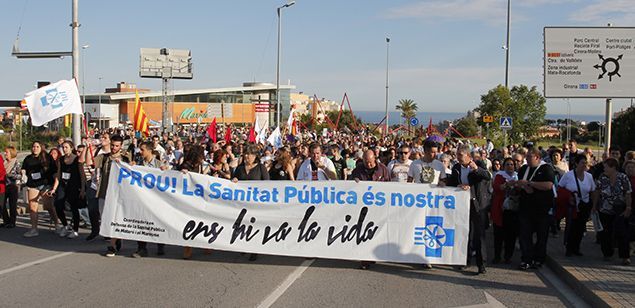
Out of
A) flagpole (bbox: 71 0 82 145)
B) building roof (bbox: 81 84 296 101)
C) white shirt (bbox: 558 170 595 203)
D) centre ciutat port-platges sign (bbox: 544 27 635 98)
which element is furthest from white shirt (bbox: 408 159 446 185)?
building roof (bbox: 81 84 296 101)

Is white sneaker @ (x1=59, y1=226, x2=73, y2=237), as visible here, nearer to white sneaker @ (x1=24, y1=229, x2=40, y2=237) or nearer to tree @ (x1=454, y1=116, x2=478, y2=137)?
white sneaker @ (x1=24, y1=229, x2=40, y2=237)

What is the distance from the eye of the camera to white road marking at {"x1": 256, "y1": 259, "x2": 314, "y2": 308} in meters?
6.98

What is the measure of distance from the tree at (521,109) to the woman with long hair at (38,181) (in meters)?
26.6

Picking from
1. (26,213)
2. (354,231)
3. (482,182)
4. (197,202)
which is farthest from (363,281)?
(26,213)

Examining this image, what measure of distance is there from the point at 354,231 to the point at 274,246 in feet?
3.81

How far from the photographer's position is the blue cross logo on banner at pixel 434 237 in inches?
347

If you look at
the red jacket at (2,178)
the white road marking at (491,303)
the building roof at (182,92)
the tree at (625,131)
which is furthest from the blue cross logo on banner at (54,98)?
the building roof at (182,92)

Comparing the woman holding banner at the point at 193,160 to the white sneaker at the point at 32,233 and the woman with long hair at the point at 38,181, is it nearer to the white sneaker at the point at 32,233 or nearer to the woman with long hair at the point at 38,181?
the woman with long hair at the point at 38,181

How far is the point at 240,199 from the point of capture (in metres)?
9.30

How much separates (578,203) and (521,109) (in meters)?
25.4

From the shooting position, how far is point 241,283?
791cm

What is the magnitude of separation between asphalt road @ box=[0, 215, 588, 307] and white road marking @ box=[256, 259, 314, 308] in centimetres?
1

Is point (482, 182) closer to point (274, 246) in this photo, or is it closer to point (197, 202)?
point (274, 246)

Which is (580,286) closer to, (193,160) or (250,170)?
(250,170)
